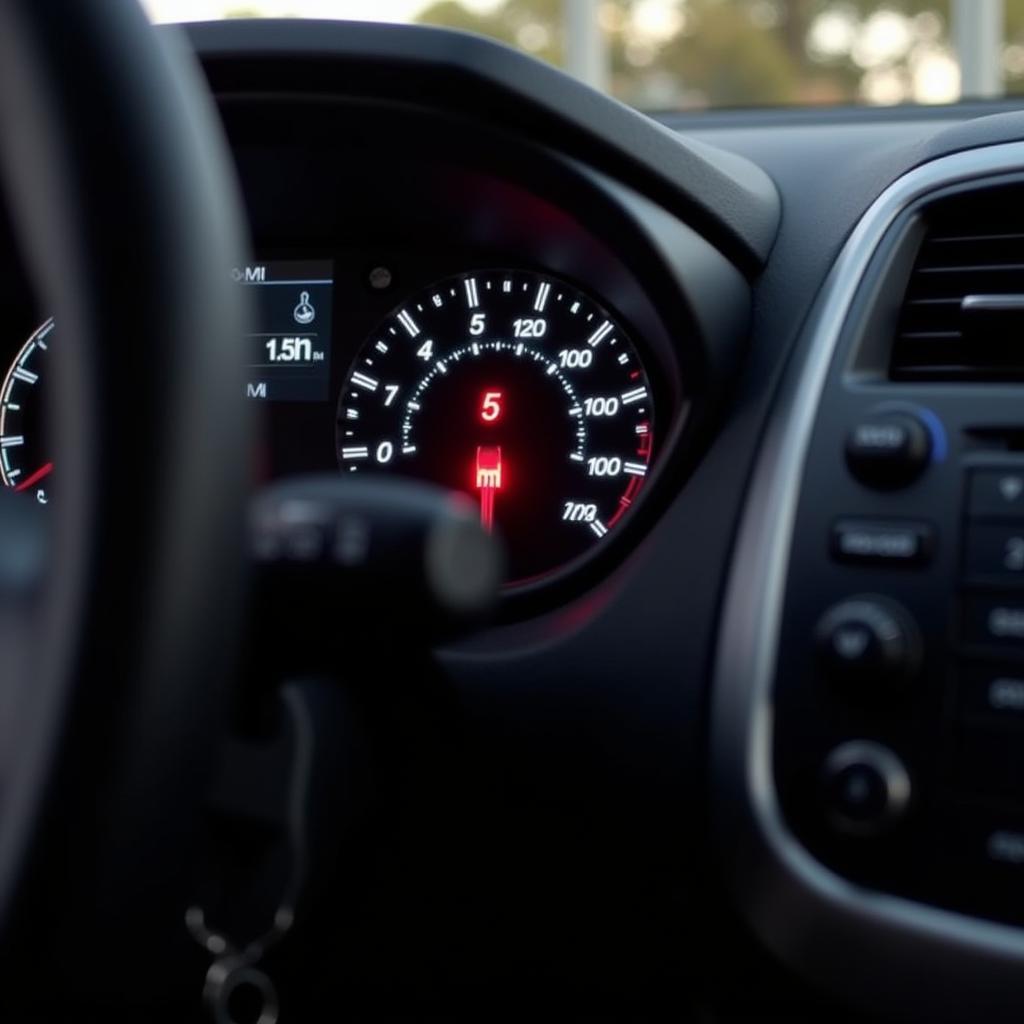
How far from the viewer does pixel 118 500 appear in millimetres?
696

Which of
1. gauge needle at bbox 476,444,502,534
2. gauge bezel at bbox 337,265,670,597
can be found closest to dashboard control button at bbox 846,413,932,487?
gauge bezel at bbox 337,265,670,597

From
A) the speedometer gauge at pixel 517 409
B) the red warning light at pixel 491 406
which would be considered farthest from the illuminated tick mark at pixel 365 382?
the red warning light at pixel 491 406

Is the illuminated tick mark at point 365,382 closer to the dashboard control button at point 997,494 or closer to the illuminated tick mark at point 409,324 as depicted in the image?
the illuminated tick mark at point 409,324

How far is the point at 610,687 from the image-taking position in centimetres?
128

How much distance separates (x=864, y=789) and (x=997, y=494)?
0.23 metres

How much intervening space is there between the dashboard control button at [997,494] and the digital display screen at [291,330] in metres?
0.81

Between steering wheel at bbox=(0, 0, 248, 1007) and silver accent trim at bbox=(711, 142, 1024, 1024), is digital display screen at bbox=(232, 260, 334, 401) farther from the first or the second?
steering wheel at bbox=(0, 0, 248, 1007)

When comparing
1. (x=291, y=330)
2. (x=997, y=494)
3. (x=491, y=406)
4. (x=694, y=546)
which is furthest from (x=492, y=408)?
(x=997, y=494)

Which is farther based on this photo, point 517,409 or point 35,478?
point 35,478

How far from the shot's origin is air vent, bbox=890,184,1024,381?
125 centimetres

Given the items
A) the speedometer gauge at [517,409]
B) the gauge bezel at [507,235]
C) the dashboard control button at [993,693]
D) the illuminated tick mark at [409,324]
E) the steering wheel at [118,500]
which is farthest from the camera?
the illuminated tick mark at [409,324]

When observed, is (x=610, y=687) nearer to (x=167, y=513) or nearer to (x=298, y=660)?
(x=298, y=660)

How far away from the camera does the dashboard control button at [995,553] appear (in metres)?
1.13

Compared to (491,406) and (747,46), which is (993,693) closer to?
(491,406)
